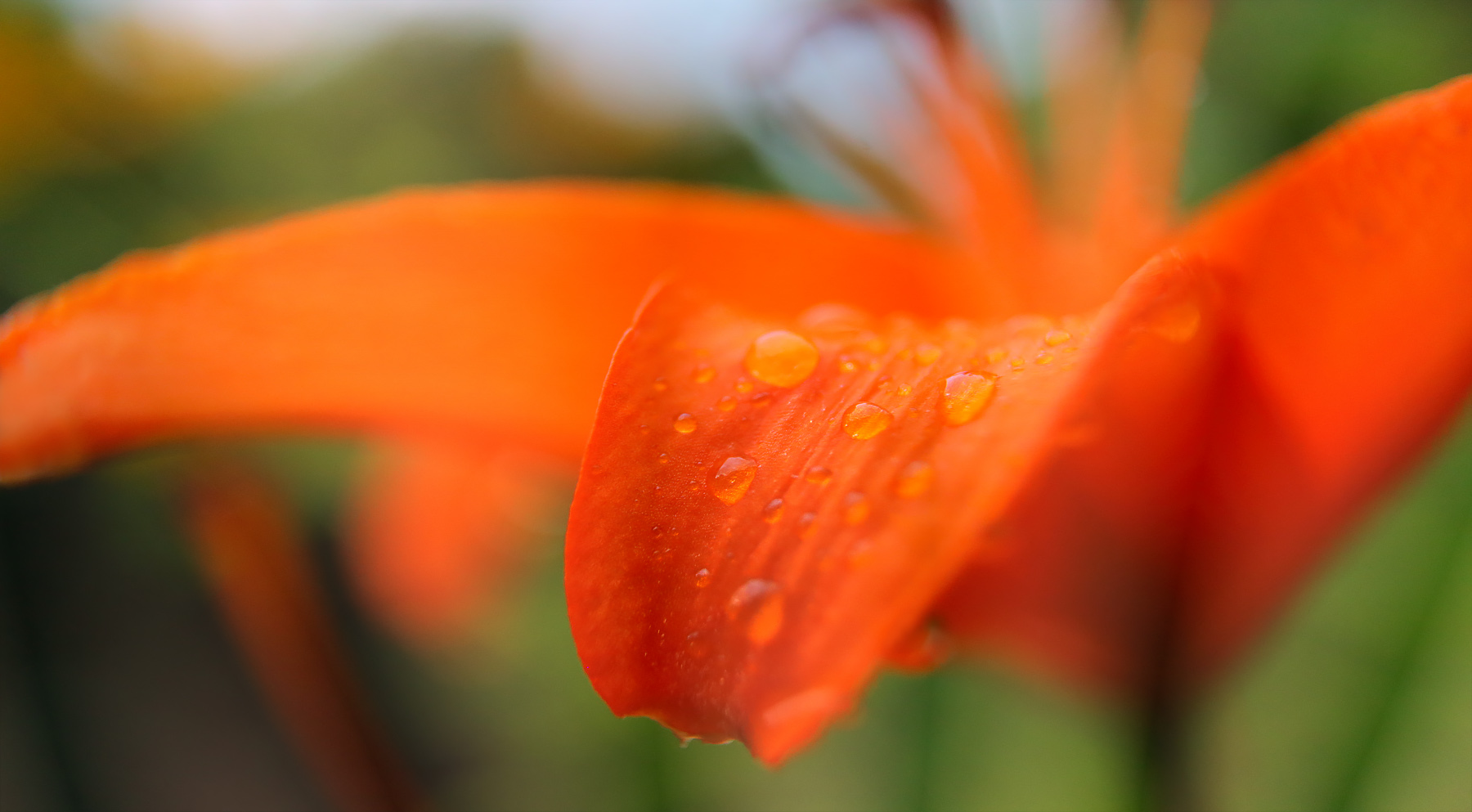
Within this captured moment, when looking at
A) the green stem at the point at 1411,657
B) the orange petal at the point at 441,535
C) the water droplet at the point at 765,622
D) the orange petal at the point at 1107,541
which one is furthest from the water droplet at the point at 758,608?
the orange petal at the point at 441,535

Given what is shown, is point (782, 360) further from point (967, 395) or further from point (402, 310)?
point (402, 310)

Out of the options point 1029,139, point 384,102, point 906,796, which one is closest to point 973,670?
point 906,796

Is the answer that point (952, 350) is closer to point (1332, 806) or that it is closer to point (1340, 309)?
point (1340, 309)

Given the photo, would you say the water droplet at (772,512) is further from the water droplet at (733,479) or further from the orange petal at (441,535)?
the orange petal at (441,535)

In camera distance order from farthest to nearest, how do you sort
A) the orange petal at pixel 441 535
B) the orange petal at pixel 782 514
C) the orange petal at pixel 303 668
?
the orange petal at pixel 441 535
the orange petal at pixel 303 668
the orange petal at pixel 782 514

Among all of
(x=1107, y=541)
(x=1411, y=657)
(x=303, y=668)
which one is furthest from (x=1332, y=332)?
(x=303, y=668)

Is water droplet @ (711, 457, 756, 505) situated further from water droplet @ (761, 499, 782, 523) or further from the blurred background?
the blurred background
